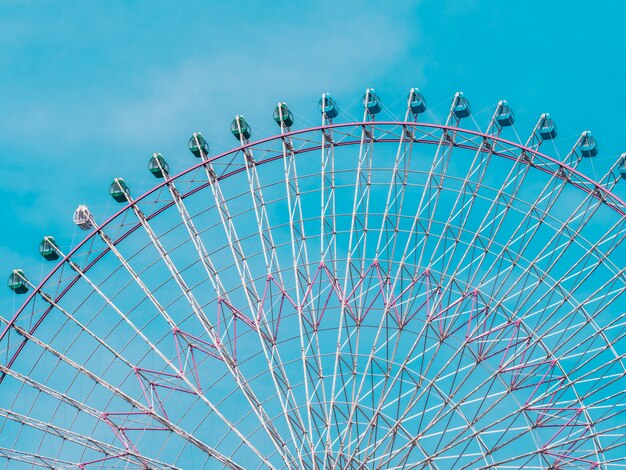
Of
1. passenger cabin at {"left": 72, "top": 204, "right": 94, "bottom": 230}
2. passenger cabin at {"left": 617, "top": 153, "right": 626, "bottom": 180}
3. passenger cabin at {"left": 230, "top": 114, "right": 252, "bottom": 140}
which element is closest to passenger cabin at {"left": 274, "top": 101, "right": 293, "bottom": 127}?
passenger cabin at {"left": 230, "top": 114, "right": 252, "bottom": 140}

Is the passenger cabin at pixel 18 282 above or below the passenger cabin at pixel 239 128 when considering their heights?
below

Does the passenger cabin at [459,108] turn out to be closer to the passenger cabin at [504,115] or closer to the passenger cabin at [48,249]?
the passenger cabin at [504,115]

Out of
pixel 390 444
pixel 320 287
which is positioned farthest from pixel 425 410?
pixel 320 287

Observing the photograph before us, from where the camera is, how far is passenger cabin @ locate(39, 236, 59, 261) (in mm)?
89438

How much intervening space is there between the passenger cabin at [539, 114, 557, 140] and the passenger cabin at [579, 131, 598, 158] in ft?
5.60

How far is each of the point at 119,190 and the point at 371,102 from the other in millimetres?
14688

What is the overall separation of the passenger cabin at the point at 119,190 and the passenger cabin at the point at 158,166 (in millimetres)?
1778

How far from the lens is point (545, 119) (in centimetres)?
8631

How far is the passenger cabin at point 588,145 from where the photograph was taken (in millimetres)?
86688

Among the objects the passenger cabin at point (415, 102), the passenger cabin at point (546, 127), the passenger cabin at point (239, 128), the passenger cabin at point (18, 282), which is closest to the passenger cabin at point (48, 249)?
the passenger cabin at point (18, 282)

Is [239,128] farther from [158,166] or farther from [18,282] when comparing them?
[18,282]

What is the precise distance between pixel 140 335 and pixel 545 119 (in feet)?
79.7

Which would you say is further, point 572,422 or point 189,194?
point 189,194

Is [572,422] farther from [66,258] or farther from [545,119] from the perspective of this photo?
[66,258]
